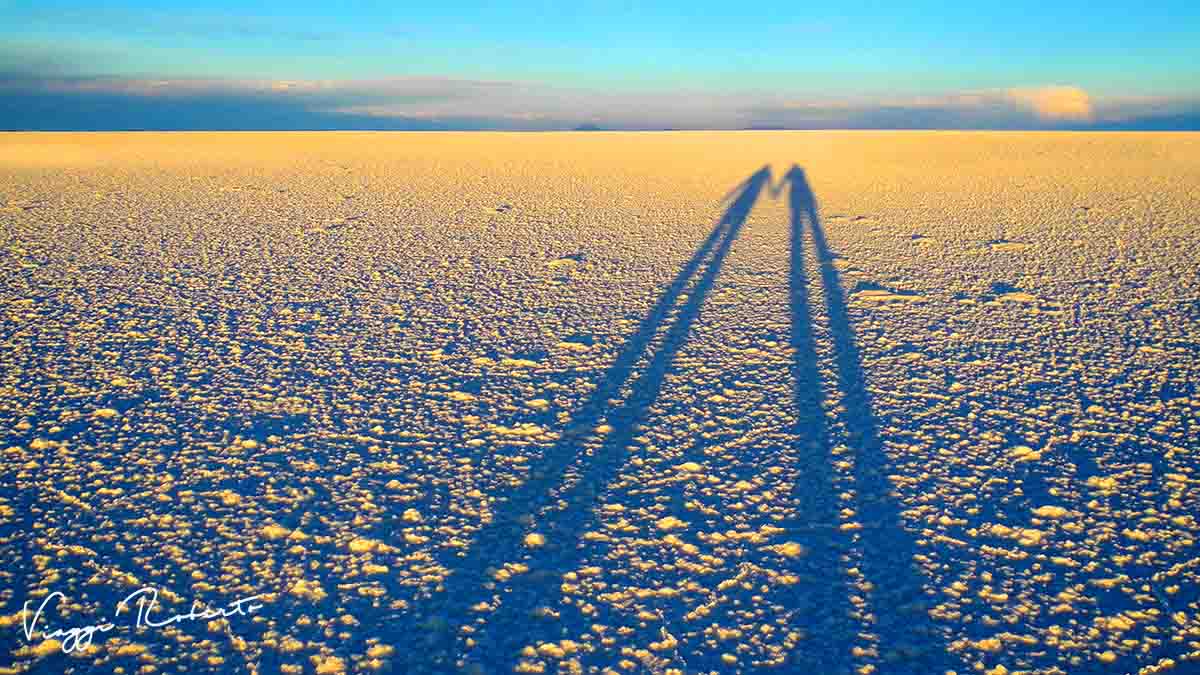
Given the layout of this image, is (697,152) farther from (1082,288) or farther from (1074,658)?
(1074,658)

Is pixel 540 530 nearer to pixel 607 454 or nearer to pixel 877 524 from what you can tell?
pixel 607 454

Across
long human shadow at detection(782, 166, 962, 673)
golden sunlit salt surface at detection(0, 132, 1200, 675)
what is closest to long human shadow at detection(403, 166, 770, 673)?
golden sunlit salt surface at detection(0, 132, 1200, 675)

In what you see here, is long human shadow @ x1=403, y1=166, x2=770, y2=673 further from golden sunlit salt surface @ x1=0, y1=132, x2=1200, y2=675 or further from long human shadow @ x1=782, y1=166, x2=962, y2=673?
long human shadow @ x1=782, y1=166, x2=962, y2=673

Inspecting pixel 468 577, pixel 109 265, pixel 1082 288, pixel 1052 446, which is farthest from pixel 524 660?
pixel 109 265

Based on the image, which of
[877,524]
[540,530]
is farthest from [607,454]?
[877,524]

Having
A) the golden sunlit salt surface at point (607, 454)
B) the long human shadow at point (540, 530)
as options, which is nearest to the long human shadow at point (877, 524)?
the golden sunlit salt surface at point (607, 454)
